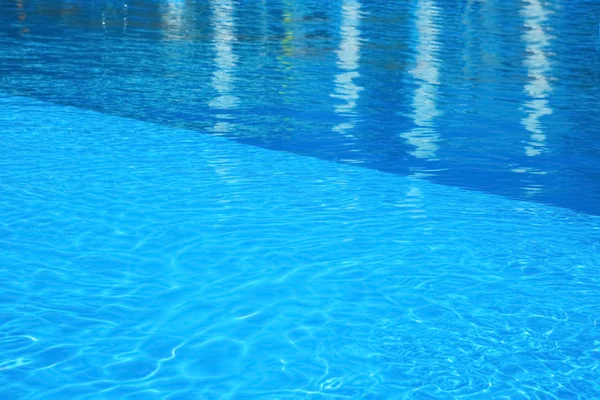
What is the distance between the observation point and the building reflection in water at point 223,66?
7.66 meters

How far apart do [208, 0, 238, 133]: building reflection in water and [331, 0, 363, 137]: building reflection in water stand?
41.6 inches

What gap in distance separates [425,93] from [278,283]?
18.9 ft

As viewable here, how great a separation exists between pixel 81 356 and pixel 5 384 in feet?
1.08

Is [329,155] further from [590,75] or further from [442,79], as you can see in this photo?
[590,75]

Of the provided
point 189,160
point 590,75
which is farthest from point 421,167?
point 590,75

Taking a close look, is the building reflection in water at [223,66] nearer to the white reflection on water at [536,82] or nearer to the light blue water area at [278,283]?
the light blue water area at [278,283]

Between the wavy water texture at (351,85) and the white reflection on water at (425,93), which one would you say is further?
the white reflection on water at (425,93)

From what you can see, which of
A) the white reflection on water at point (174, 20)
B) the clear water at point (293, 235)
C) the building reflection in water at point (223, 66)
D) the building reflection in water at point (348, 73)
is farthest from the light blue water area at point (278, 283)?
the white reflection on water at point (174, 20)

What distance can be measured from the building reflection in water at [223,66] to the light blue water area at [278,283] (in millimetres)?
1552

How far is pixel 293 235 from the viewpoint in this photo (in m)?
4.62

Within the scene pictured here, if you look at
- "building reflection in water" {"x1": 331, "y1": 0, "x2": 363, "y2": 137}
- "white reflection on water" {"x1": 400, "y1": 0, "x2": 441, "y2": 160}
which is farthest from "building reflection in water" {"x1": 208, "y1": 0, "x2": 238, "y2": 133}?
"white reflection on water" {"x1": 400, "y1": 0, "x2": 441, "y2": 160}

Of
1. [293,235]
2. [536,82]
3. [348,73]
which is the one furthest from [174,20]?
[293,235]

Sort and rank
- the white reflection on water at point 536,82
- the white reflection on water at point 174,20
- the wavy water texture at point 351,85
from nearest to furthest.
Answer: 1. the wavy water texture at point 351,85
2. the white reflection on water at point 536,82
3. the white reflection on water at point 174,20

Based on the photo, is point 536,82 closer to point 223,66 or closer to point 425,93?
point 425,93
